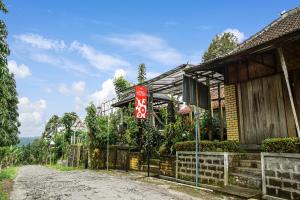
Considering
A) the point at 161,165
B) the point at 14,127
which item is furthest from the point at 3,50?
the point at 14,127

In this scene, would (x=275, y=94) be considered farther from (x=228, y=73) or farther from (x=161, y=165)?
(x=161, y=165)

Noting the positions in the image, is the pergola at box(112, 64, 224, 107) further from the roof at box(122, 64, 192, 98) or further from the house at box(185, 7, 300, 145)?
the house at box(185, 7, 300, 145)

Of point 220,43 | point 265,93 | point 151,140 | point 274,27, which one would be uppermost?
point 220,43

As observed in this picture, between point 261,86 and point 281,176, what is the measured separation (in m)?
3.92

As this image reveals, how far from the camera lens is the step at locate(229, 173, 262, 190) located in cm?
768

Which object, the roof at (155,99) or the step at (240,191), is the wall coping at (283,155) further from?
the roof at (155,99)

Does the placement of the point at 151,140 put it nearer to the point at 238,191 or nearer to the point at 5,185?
the point at 238,191

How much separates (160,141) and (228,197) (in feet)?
21.3

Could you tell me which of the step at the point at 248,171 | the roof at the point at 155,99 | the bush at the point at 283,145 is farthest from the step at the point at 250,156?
the roof at the point at 155,99

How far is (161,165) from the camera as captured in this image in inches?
494

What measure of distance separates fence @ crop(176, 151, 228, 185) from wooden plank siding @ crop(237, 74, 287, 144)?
1727 mm

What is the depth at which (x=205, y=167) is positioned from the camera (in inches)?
376

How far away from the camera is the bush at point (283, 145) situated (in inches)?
264

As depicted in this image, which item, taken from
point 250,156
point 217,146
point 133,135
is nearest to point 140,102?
point 133,135
